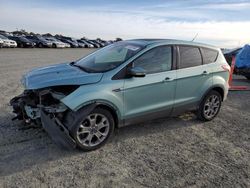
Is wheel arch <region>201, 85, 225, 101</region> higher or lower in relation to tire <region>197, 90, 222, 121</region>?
higher

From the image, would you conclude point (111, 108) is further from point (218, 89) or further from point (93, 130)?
point (218, 89)

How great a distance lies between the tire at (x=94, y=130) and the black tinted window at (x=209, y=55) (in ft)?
8.45

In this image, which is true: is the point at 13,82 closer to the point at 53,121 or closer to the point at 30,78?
the point at 30,78

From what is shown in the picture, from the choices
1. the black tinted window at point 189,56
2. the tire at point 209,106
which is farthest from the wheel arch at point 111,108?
Result: the tire at point 209,106

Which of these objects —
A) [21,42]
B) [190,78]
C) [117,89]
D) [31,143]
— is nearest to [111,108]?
[117,89]

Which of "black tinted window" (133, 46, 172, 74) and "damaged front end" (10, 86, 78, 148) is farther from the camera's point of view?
"black tinted window" (133, 46, 172, 74)

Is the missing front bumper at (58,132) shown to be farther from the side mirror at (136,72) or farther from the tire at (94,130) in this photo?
the side mirror at (136,72)

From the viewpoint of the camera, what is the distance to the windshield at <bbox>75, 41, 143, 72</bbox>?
16.1 ft

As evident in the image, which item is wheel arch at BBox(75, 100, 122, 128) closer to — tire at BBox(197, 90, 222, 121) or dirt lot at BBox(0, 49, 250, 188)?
dirt lot at BBox(0, 49, 250, 188)

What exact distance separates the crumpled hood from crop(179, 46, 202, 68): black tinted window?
5.99ft

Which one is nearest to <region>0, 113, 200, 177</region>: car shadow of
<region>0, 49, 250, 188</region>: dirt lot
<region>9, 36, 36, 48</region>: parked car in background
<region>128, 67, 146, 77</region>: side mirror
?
<region>0, 49, 250, 188</region>: dirt lot

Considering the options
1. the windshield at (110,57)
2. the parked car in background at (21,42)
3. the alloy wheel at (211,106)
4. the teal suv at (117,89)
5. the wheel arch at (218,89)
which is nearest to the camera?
the teal suv at (117,89)

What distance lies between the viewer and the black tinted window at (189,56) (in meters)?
5.51

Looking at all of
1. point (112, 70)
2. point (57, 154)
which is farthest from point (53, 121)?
point (112, 70)
